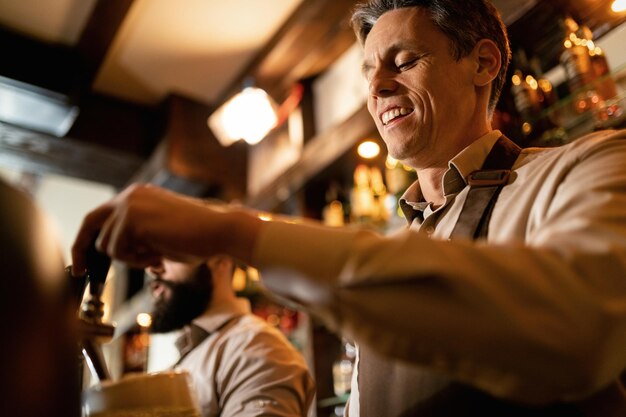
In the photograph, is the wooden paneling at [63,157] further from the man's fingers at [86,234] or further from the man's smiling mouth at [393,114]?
the man's fingers at [86,234]

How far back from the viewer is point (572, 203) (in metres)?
0.78

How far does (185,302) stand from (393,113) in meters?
1.67

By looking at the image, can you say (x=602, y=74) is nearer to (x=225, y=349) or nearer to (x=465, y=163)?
(x=465, y=163)

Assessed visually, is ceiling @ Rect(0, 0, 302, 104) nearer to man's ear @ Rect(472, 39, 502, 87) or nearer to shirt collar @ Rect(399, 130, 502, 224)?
man's ear @ Rect(472, 39, 502, 87)

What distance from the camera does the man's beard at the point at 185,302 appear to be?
265 centimetres

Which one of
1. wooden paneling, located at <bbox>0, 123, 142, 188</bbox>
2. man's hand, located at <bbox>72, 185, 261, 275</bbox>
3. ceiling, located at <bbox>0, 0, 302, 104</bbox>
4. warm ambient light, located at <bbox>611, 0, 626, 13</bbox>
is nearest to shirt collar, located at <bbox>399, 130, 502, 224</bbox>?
man's hand, located at <bbox>72, 185, 261, 275</bbox>

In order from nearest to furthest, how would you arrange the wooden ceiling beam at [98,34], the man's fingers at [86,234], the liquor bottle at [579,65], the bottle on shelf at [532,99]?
the man's fingers at [86,234], the liquor bottle at [579,65], the bottle on shelf at [532,99], the wooden ceiling beam at [98,34]

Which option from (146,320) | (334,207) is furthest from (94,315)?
(146,320)

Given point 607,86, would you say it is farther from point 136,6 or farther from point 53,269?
point 136,6

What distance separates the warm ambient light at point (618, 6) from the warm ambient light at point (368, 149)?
1.28 meters

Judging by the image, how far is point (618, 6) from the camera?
2121mm

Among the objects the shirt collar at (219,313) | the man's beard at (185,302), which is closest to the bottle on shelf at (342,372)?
the shirt collar at (219,313)

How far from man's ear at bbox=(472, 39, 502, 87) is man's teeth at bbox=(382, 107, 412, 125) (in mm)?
223

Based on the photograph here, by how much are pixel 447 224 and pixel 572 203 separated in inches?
14.8
